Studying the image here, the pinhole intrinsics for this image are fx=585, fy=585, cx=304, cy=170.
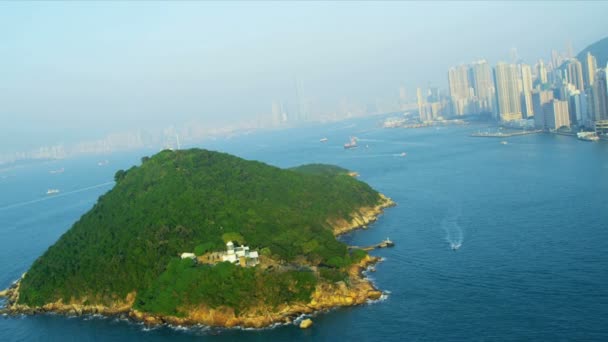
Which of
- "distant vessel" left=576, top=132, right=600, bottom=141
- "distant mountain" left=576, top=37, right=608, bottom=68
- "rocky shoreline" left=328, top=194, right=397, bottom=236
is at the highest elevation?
"distant mountain" left=576, top=37, right=608, bottom=68

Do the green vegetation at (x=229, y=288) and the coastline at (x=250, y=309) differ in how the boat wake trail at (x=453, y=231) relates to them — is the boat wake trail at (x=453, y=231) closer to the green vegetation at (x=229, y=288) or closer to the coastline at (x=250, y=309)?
the coastline at (x=250, y=309)

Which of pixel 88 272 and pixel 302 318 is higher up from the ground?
pixel 88 272

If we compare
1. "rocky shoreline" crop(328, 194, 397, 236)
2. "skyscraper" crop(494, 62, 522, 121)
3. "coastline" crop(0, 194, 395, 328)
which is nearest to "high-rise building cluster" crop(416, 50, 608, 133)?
"skyscraper" crop(494, 62, 522, 121)

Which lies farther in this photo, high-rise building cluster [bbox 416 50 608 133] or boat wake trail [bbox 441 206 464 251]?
high-rise building cluster [bbox 416 50 608 133]

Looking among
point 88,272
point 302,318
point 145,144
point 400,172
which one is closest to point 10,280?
point 88,272

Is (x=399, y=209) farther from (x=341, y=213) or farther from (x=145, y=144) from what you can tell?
(x=145, y=144)

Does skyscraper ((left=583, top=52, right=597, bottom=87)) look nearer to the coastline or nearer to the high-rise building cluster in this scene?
the high-rise building cluster
